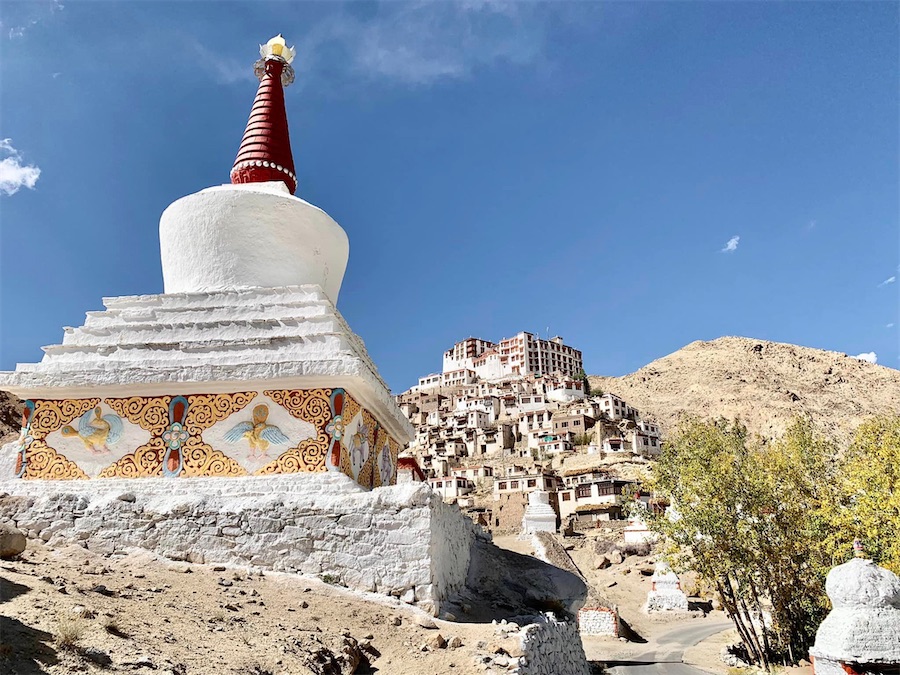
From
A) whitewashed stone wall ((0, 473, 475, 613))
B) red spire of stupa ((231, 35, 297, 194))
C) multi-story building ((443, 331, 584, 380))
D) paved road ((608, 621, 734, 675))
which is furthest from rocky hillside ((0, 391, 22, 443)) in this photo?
multi-story building ((443, 331, 584, 380))

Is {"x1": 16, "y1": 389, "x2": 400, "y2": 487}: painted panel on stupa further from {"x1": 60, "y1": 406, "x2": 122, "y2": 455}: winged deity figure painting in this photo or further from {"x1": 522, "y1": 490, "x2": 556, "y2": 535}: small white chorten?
{"x1": 522, "y1": 490, "x2": 556, "y2": 535}: small white chorten

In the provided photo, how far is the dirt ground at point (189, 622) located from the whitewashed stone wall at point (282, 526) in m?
0.30

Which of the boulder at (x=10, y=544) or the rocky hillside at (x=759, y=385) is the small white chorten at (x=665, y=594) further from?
the rocky hillside at (x=759, y=385)

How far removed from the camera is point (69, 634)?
489 centimetres

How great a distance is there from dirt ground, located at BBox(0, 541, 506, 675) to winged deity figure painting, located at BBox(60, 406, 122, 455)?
6.10ft

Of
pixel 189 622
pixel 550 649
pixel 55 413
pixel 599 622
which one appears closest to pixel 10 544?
pixel 189 622

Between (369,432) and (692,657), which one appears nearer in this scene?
(369,432)

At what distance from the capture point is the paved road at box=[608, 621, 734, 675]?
16.1 meters

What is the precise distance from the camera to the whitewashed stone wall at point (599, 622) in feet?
70.4

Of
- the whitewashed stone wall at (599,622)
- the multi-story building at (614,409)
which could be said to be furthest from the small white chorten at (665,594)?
the multi-story building at (614,409)

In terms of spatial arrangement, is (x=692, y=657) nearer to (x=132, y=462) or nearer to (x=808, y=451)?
(x=808, y=451)

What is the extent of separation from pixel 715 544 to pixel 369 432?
705 centimetres

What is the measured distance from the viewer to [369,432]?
11.7 meters

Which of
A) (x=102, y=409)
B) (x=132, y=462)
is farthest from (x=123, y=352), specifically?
(x=132, y=462)
